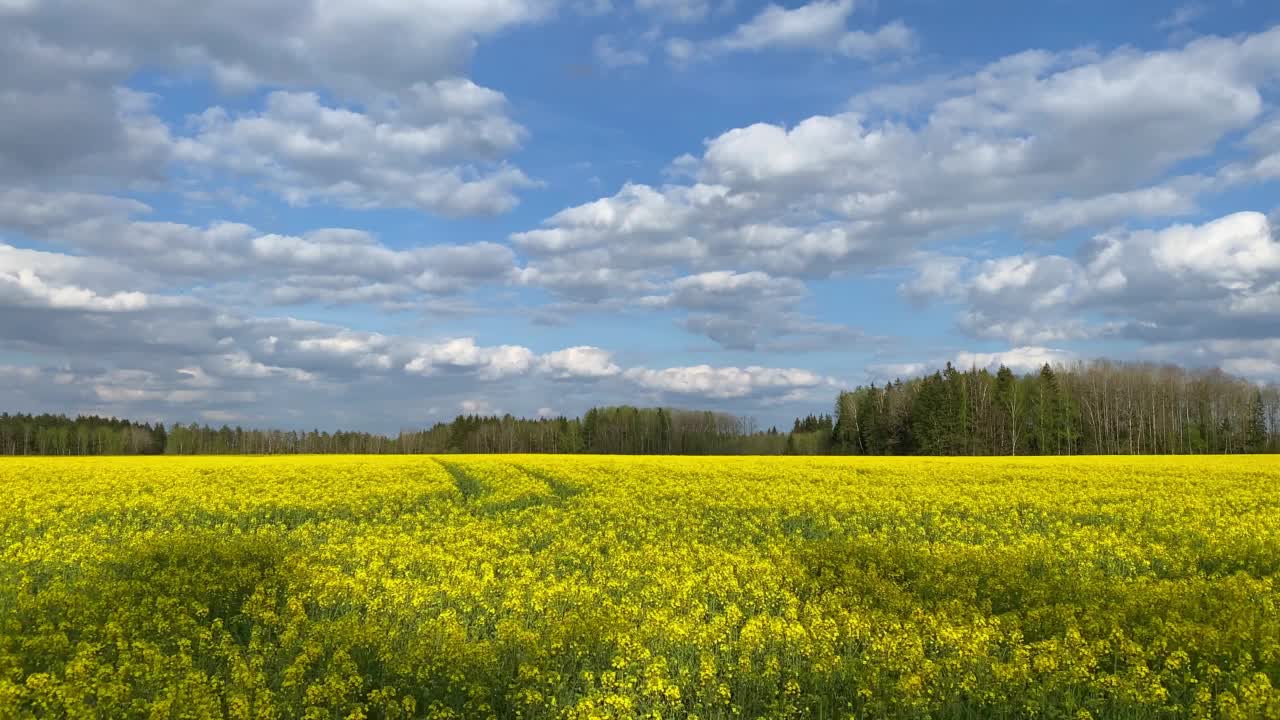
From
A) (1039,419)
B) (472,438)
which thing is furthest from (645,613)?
(472,438)

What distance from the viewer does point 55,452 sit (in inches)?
5522

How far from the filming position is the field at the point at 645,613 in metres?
8.07

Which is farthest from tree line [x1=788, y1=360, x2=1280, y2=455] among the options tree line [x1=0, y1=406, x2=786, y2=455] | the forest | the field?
the field

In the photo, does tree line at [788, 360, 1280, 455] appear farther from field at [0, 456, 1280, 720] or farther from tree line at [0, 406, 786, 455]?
field at [0, 456, 1280, 720]

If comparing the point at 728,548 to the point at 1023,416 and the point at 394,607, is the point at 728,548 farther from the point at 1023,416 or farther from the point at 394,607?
the point at 1023,416

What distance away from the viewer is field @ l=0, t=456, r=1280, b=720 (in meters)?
8.07

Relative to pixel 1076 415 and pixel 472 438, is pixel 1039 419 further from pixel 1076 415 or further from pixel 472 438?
pixel 472 438

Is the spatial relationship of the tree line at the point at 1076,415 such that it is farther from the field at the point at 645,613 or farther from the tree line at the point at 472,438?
the field at the point at 645,613

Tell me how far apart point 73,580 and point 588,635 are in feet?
36.5

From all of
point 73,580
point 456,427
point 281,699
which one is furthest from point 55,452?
point 281,699

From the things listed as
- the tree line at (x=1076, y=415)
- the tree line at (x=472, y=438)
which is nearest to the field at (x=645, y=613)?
the tree line at (x=1076, y=415)

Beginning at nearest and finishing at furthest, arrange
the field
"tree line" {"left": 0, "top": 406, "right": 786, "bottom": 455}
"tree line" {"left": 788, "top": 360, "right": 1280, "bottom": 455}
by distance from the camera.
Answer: the field < "tree line" {"left": 788, "top": 360, "right": 1280, "bottom": 455} < "tree line" {"left": 0, "top": 406, "right": 786, "bottom": 455}

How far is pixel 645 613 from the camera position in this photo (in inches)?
436

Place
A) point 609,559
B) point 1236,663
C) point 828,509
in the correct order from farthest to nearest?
point 828,509 → point 609,559 → point 1236,663
